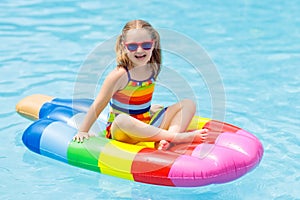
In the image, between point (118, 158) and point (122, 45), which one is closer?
point (118, 158)

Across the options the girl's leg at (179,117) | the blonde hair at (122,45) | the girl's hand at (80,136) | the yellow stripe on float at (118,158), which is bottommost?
the yellow stripe on float at (118,158)

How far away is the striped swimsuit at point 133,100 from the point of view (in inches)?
156

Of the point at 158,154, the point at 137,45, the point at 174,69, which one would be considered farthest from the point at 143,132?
the point at 174,69

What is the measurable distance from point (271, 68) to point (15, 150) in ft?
8.14

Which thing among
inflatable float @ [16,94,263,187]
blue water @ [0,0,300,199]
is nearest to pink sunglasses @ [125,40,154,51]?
inflatable float @ [16,94,263,187]

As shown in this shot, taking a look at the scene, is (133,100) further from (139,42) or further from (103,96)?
(139,42)

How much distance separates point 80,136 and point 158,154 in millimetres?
522

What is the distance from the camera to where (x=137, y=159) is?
3699 millimetres

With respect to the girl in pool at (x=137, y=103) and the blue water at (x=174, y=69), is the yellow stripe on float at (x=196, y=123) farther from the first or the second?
the blue water at (x=174, y=69)

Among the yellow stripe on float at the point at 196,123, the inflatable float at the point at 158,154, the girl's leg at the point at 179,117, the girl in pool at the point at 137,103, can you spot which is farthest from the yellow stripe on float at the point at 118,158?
the yellow stripe on float at the point at 196,123

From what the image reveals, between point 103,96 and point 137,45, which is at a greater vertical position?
point 137,45

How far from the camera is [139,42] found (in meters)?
3.85

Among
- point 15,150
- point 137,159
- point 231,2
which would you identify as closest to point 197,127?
point 137,159

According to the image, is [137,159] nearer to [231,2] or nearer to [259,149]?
[259,149]
